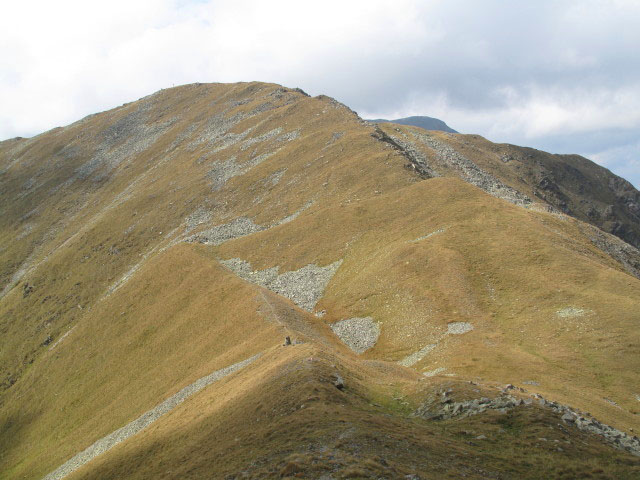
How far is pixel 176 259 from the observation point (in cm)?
8431

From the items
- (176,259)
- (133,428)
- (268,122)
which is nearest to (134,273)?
(176,259)

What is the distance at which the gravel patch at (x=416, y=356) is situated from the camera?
50219 mm

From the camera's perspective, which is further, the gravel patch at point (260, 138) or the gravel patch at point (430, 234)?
the gravel patch at point (260, 138)

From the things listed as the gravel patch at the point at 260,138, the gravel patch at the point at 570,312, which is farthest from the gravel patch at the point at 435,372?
the gravel patch at the point at 260,138

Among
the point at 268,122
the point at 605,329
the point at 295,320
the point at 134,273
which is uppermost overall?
the point at 268,122

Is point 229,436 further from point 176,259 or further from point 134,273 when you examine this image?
point 134,273

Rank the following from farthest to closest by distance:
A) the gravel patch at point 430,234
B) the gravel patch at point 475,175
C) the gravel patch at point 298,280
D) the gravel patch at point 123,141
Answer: the gravel patch at point 123,141
the gravel patch at point 475,175
the gravel patch at point 430,234
the gravel patch at point 298,280

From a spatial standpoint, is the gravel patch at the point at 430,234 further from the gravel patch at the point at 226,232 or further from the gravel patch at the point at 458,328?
the gravel patch at the point at 226,232

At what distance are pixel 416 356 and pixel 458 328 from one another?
6.09 meters

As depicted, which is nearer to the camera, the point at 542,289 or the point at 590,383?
the point at 590,383

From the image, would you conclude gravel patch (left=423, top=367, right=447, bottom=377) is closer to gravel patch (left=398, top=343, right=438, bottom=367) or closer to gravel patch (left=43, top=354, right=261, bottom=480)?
gravel patch (left=398, top=343, right=438, bottom=367)

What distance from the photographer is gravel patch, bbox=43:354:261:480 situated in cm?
4894

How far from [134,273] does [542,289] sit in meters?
73.7

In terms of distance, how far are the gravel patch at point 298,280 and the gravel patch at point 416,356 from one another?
1914cm
